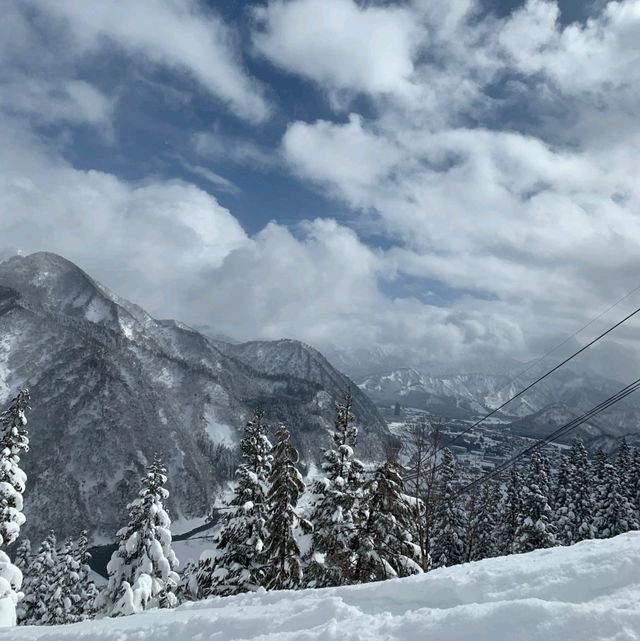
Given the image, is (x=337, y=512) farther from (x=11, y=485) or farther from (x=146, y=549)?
(x=11, y=485)

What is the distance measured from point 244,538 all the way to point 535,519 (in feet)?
84.5

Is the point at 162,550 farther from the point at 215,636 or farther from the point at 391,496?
the point at 215,636

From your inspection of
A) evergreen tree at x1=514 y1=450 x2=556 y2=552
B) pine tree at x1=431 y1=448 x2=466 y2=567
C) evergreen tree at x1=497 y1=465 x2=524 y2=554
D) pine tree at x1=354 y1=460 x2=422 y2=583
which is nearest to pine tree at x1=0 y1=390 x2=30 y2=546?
pine tree at x1=354 y1=460 x2=422 y2=583

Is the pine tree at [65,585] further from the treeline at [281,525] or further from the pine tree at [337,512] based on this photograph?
the pine tree at [337,512]

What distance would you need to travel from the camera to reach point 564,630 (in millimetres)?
5531

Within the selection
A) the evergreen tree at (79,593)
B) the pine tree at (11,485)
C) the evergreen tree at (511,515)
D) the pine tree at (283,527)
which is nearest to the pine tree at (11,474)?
the pine tree at (11,485)

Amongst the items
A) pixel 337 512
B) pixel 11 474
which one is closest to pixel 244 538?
pixel 337 512

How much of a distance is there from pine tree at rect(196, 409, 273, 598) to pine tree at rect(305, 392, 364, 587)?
244cm

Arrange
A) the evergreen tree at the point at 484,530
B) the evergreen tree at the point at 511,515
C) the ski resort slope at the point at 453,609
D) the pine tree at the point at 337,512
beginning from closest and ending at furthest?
the ski resort slope at the point at 453,609 → the pine tree at the point at 337,512 → the evergreen tree at the point at 511,515 → the evergreen tree at the point at 484,530

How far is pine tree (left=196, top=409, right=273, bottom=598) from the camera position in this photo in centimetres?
2008

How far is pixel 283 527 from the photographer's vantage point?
20062 millimetres

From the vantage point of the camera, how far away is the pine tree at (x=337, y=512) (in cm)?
1784

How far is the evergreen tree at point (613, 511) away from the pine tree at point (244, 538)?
95.1ft

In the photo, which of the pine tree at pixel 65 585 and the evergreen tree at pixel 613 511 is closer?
the pine tree at pixel 65 585
